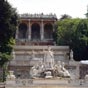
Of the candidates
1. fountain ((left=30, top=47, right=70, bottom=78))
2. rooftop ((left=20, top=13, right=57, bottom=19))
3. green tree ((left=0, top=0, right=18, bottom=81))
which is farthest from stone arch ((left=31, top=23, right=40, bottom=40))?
fountain ((left=30, top=47, right=70, bottom=78))

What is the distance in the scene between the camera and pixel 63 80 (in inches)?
1746

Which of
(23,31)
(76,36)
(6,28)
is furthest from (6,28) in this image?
(23,31)

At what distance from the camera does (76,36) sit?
224 feet

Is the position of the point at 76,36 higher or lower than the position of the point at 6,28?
lower

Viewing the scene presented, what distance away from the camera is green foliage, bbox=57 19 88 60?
215 feet

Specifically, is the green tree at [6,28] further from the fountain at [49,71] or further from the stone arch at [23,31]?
the stone arch at [23,31]

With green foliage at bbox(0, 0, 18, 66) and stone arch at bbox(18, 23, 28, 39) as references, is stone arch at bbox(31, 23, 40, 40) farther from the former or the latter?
green foliage at bbox(0, 0, 18, 66)

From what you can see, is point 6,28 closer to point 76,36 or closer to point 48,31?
point 76,36

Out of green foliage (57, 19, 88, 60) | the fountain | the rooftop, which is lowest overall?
the fountain

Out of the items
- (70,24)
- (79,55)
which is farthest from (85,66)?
(70,24)

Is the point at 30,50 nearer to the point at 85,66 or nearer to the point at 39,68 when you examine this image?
the point at 85,66

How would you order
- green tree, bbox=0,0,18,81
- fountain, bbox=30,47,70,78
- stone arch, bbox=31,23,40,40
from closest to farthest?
fountain, bbox=30,47,70,78, green tree, bbox=0,0,18,81, stone arch, bbox=31,23,40,40

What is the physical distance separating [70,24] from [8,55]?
72.6 ft

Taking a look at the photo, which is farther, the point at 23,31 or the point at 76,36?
the point at 23,31
